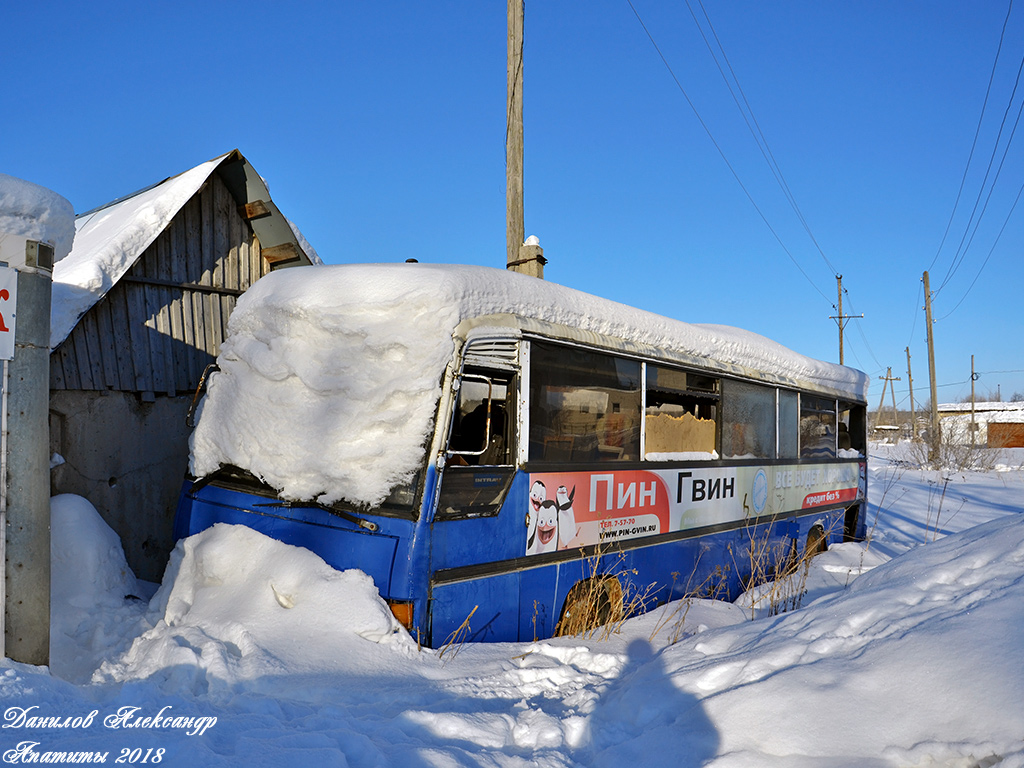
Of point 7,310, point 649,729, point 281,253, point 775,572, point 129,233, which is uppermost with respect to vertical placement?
point 281,253

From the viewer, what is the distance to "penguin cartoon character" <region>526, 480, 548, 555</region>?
15.3ft

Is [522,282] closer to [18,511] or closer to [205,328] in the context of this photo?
[18,511]

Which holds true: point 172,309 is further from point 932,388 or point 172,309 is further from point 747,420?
point 932,388

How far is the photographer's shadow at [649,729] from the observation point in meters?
2.92

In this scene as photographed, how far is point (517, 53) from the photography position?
9266mm

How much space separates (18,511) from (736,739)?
3.60 metres

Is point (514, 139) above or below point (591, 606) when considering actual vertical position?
above

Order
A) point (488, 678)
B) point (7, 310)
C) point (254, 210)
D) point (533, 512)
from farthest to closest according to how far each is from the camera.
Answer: point (254, 210), point (533, 512), point (488, 678), point (7, 310)

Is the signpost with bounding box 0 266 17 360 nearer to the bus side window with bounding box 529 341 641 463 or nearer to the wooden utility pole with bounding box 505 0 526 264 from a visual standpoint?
the bus side window with bounding box 529 341 641 463

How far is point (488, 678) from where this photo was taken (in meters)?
3.78

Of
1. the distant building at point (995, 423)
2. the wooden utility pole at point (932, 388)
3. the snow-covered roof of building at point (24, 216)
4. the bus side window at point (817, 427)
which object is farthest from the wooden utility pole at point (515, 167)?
the distant building at point (995, 423)

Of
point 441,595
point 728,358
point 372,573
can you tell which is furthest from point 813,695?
point 728,358

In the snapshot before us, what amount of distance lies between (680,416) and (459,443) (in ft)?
8.71

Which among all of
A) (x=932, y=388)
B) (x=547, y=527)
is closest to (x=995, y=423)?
(x=932, y=388)
